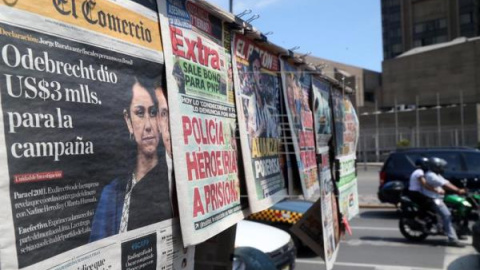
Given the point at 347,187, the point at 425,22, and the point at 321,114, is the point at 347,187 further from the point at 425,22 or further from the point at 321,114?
the point at 425,22

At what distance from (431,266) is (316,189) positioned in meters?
4.91

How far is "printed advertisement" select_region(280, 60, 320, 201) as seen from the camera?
3213 mm

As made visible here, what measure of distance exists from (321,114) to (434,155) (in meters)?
9.30

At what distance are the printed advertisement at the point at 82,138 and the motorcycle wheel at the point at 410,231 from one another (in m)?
8.39

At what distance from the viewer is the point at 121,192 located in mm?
1593

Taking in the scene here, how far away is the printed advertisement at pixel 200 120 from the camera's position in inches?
75.0

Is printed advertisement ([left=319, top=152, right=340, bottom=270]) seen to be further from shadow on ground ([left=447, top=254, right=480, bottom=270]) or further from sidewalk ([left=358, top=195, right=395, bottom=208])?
sidewalk ([left=358, top=195, right=395, bottom=208])

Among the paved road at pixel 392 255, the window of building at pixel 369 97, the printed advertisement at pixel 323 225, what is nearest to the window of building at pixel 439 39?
the window of building at pixel 369 97

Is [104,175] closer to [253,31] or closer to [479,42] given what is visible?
[253,31]

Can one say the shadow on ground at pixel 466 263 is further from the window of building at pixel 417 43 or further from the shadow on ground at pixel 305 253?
the window of building at pixel 417 43

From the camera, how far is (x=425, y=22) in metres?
73.5

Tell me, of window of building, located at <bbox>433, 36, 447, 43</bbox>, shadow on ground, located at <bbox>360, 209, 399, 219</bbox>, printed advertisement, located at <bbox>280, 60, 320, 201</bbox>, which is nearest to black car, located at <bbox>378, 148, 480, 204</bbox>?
shadow on ground, located at <bbox>360, 209, 399, 219</bbox>

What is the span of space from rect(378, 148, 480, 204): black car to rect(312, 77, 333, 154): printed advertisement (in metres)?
7.96

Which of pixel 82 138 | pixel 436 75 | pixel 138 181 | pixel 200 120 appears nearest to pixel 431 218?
pixel 200 120
